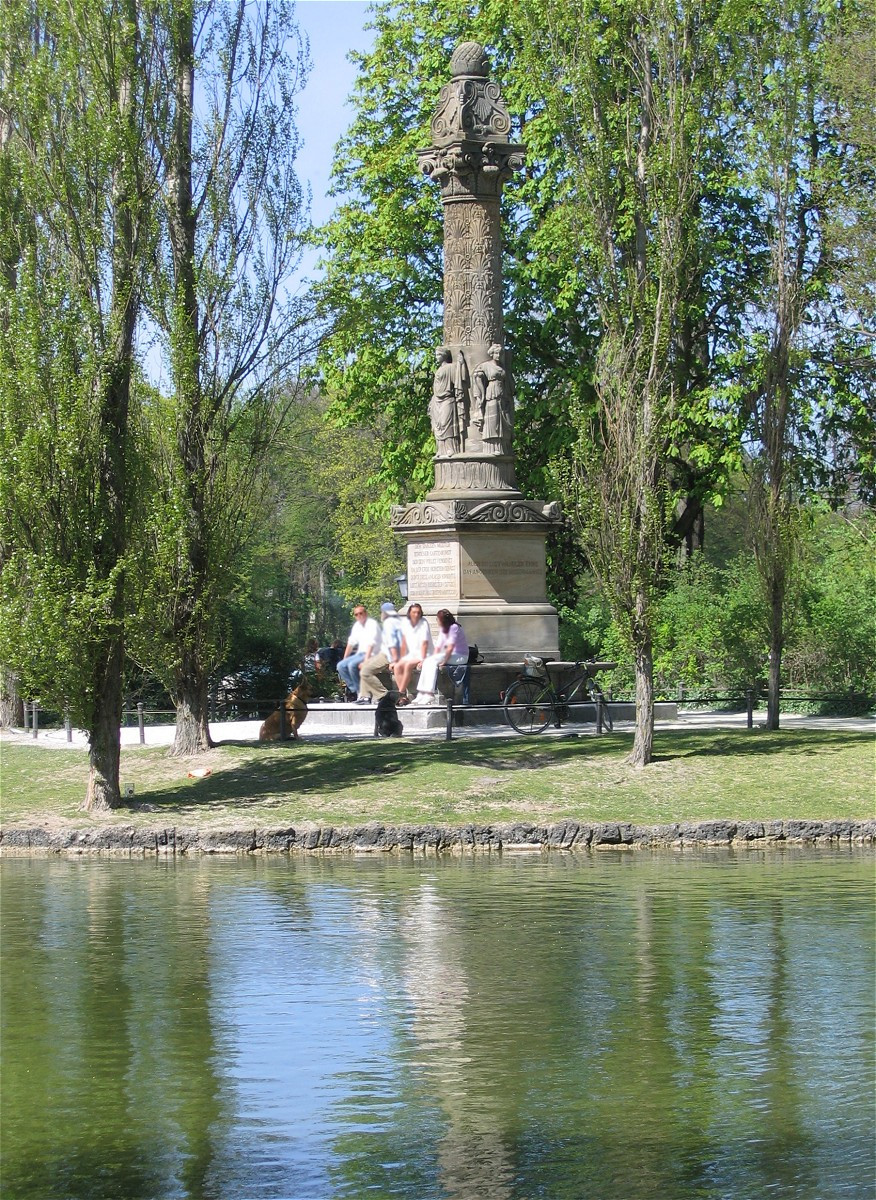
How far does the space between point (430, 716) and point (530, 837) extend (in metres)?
6.70

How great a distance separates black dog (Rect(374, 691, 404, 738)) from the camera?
25109 mm

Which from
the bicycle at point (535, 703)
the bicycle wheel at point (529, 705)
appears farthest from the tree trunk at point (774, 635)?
the bicycle wheel at point (529, 705)

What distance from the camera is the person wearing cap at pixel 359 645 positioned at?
2644cm

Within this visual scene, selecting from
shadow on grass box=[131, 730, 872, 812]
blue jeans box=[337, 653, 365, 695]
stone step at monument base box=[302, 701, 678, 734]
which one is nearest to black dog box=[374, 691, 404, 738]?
→ stone step at monument base box=[302, 701, 678, 734]

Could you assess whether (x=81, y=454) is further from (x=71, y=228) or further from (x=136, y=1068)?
(x=136, y=1068)

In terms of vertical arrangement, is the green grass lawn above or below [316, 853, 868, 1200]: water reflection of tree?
above

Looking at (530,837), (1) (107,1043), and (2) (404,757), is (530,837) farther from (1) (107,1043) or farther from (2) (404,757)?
(1) (107,1043)

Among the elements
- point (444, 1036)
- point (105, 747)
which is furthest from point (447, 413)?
point (444, 1036)

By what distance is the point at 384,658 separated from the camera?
26.3m

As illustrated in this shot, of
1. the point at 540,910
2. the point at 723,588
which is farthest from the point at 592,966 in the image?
the point at 723,588

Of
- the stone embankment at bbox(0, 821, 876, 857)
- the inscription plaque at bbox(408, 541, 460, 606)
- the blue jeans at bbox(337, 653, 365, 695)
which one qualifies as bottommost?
the stone embankment at bbox(0, 821, 876, 857)

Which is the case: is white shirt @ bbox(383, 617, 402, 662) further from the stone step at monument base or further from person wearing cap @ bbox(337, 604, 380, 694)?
the stone step at monument base

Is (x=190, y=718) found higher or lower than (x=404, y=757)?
higher

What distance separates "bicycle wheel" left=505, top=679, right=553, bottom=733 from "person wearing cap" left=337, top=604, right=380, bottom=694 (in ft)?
7.31
